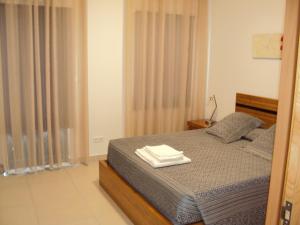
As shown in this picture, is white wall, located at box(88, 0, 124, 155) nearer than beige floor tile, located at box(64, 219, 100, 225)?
No

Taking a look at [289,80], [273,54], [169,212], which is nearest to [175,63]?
[273,54]

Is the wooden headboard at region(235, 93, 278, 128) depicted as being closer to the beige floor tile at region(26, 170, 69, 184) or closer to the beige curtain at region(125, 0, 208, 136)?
the beige curtain at region(125, 0, 208, 136)

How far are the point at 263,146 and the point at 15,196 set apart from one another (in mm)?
2779

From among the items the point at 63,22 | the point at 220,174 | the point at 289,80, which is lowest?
the point at 220,174

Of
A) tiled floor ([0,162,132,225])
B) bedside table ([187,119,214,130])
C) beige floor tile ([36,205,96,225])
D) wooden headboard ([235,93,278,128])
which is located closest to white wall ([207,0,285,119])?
wooden headboard ([235,93,278,128])

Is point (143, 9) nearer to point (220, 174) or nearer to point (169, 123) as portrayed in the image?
point (169, 123)

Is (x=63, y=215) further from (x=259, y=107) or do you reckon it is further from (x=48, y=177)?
(x=259, y=107)

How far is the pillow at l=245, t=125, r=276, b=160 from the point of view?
3264mm

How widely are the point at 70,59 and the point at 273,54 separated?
258cm

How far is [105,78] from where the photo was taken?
14.5ft

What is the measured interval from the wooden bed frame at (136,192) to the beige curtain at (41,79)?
3.08 feet

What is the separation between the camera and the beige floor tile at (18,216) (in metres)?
2.94

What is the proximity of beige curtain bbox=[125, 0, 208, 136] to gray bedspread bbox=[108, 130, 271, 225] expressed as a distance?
1407 millimetres

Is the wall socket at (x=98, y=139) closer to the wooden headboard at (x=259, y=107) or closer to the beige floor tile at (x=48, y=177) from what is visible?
the beige floor tile at (x=48, y=177)
